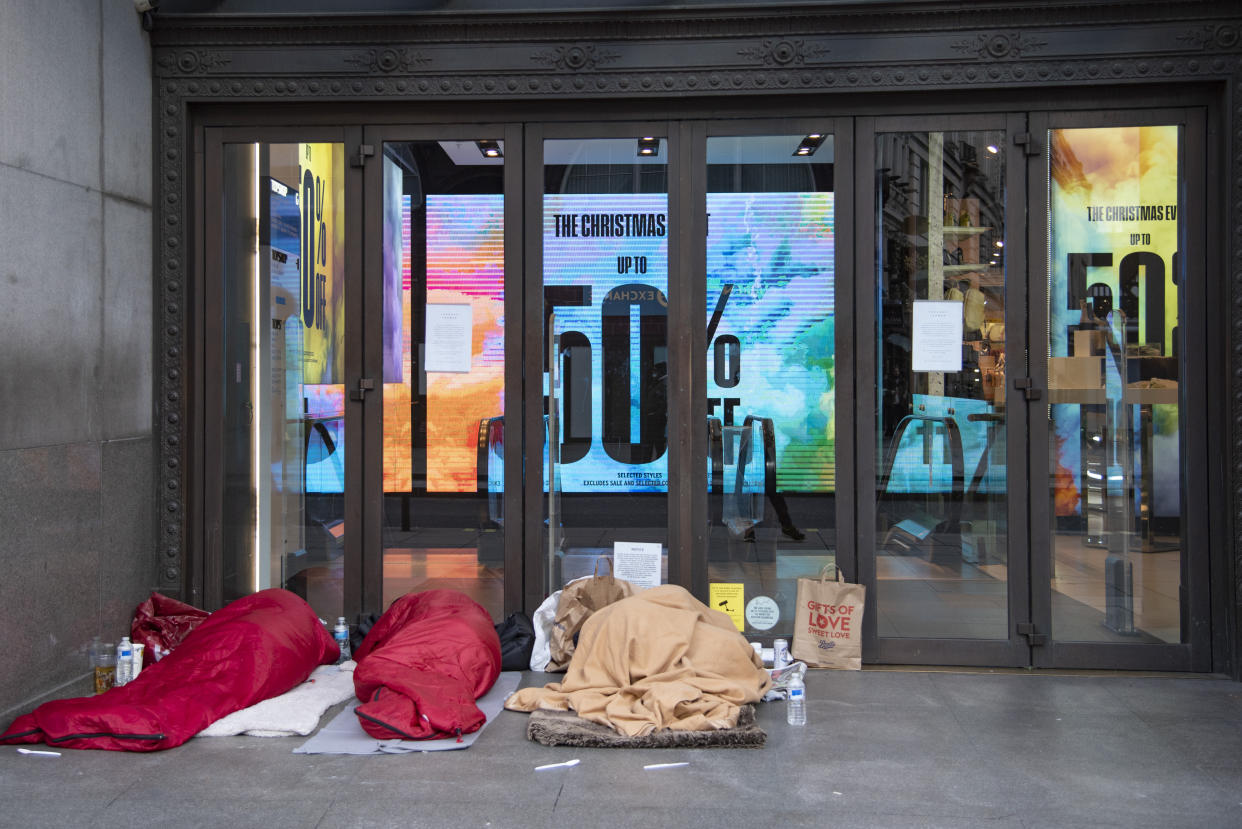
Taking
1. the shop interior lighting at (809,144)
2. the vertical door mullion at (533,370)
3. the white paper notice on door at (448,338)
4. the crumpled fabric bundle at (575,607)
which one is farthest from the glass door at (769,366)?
the white paper notice on door at (448,338)

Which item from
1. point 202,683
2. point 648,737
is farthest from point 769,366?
point 202,683

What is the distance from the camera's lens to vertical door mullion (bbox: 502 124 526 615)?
6.55 meters

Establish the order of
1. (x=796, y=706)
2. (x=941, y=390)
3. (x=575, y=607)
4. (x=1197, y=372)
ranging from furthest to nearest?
(x=941, y=390) → (x=1197, y=372) → (x=575, y=607) → (x=796, y=706)

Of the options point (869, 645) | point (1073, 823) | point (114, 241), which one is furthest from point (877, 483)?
point (114, 241)

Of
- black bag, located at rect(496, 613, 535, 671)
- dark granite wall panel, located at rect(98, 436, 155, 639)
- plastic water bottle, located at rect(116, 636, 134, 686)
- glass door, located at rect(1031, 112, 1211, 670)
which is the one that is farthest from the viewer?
glass door, located at rect(1031, 112, 1211, 670)

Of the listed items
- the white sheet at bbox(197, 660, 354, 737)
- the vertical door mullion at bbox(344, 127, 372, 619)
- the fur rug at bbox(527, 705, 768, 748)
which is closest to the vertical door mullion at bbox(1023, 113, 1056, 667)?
the fur rug at bbox(527, 705, 768, 748)

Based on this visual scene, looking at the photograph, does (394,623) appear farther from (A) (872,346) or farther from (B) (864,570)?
(A) (872,346)

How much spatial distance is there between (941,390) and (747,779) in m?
2.88

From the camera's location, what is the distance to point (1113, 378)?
636 centimetres

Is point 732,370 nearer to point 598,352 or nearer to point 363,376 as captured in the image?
point 598,352

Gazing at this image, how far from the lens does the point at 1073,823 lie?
160 inches

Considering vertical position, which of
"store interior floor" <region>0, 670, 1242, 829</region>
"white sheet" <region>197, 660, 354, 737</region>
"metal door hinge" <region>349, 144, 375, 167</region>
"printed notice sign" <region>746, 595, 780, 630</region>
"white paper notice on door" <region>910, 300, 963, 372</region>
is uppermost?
"metal door hinge" <region>349, 144, 375, 167</region>

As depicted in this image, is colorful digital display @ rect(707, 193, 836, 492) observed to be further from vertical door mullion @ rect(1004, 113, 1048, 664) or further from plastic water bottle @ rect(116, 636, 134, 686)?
plastic water bottle @ rect(116, 636, 134, 686)

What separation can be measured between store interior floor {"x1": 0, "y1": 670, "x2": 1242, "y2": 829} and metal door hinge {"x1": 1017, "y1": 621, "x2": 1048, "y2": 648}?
0.81m
